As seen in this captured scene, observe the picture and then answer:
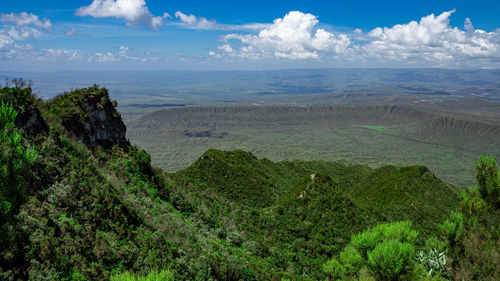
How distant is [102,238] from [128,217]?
231 centimetres

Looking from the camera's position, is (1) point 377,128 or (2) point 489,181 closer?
(2) point 489,181

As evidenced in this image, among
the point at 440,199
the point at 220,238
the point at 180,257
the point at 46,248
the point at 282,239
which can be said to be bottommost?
the point at 440,199

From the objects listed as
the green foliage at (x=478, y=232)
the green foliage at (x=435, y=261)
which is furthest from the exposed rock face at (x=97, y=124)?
the green foliage at (x=478, y=232)

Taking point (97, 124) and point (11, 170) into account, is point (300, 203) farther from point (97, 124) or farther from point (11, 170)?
point (11, 170)

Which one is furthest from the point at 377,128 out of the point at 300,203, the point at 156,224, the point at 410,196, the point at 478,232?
the point at 156,224

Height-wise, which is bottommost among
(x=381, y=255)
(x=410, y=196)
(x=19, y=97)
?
(x=410, y=196)

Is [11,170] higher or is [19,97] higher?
[19,97]

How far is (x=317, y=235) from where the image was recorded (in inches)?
891

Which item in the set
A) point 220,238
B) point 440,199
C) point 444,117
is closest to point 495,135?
point 444,117

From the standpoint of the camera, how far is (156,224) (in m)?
14.0

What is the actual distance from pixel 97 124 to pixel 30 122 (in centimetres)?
699

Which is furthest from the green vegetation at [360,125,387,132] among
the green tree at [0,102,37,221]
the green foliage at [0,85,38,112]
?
the green tree at [0,102,37,221]

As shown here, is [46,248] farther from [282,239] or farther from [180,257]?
[282,239]

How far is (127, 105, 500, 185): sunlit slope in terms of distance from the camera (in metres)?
119
